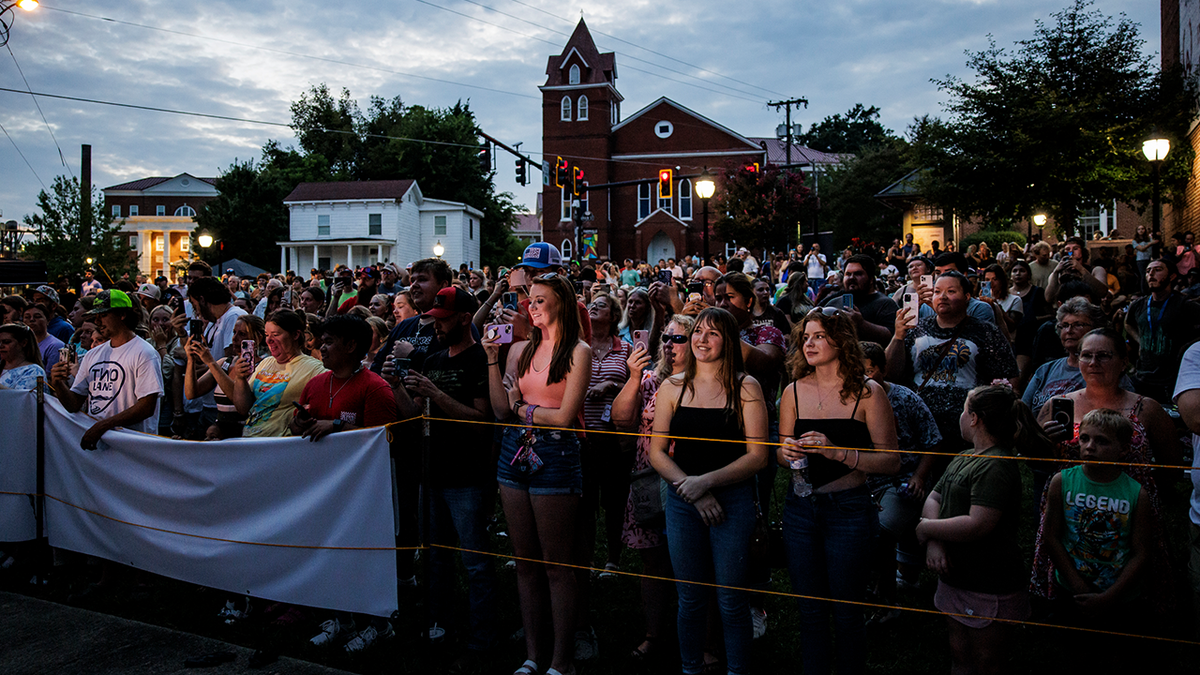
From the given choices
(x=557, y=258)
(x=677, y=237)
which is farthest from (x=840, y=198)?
(x=557, y=258)

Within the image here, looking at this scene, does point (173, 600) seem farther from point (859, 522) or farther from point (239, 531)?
point (859, 522)

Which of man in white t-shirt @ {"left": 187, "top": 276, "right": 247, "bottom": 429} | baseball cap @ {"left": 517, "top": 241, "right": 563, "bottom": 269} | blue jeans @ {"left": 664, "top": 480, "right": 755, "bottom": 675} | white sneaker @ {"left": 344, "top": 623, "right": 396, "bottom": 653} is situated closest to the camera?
blue jeans @ {"left": 664, "top": 480, "right": 755, "bottom": 675}

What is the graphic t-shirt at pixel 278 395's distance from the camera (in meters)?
4.88

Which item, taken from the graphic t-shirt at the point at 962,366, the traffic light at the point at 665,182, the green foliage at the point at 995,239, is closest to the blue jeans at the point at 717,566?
the graphic t-shirt at the point at 962,366

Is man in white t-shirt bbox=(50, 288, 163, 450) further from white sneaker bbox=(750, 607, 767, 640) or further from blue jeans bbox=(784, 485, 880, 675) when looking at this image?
blue jeans bbox=(784, 485, 880, 675)

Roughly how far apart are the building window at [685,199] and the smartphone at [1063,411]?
45926 mm

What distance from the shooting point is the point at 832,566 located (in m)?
3.48

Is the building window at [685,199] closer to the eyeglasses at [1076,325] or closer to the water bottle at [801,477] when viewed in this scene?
the eyeglasses at [1076,325]

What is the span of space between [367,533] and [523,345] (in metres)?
1.30

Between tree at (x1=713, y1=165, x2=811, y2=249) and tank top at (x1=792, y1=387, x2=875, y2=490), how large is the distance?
26617 millimetres

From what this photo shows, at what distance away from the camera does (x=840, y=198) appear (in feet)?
163

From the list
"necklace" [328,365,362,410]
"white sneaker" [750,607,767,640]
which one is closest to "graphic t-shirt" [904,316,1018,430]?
"white sneaker" [750,607,767,640]

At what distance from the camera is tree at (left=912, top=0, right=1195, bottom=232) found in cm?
2233

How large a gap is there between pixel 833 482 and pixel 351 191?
49892 mm
